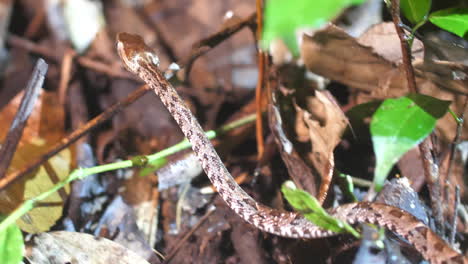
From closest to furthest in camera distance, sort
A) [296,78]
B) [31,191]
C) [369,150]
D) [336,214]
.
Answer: [336,214], [31,191], [369,150], [296,78]

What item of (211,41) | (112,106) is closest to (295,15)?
(112,106)

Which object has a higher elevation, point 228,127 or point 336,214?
point 228,127

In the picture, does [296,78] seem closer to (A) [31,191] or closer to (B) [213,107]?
(B) [213,107]

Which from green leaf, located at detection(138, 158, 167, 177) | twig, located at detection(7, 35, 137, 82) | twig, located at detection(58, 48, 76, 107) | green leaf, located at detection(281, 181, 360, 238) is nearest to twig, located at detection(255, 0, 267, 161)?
green leaf, located at detection(138, 158, 167, 177)

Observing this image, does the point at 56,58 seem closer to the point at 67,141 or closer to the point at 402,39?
the point at 67,141

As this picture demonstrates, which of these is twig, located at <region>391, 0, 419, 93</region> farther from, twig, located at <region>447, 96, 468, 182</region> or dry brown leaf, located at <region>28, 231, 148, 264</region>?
dry brown leaf, located at <region>28, 231, 148, 264</region>

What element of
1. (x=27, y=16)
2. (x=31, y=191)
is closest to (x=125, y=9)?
(x=27, y=16)
